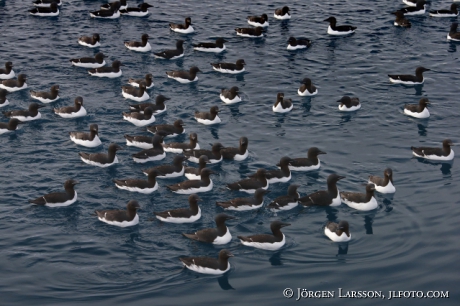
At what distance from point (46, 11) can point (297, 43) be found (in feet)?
56.3

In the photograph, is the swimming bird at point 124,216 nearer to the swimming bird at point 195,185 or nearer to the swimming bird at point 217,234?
the swimming bird at point 217,234

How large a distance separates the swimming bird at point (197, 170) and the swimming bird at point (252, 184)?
1696 millimetres

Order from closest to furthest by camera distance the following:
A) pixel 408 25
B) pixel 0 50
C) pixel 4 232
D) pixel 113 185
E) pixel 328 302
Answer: pixel 328 302, pixel 4 232, pixel 113 185, pixel 0 50, pixel 408 25

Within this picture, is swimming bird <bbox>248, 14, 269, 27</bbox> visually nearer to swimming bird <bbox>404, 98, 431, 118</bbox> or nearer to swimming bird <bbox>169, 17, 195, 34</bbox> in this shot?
swimming bird <bbox>169, 17, 195, 34</bbox>

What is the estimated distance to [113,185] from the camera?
32.4m

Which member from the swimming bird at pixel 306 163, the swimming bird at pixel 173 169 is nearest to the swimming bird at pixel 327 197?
the swimming bird at pixel 306 163

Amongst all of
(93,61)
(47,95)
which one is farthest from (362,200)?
(93,61)

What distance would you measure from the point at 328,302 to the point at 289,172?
27.7ft

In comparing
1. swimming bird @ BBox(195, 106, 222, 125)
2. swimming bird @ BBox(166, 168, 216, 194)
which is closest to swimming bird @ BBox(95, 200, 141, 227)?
swimming bird @ BBox(166, 168, 216, 194)

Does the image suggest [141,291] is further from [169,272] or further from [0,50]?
[0,50]

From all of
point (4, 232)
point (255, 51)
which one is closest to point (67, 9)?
point (255, 51)

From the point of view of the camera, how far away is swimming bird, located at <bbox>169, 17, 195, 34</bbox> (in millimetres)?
49719

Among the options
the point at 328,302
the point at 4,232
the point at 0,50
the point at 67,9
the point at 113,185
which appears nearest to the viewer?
the point at 328,302

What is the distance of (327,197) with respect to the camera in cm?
3075
